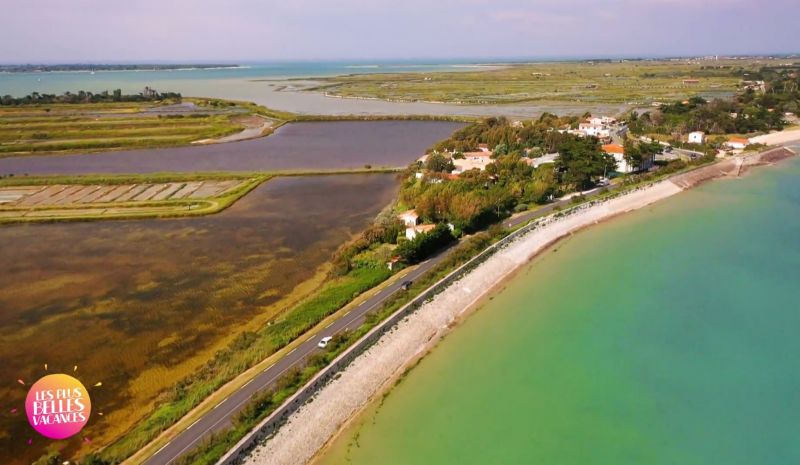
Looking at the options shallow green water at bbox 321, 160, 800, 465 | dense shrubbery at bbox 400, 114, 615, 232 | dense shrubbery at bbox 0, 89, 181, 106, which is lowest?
shallow green water at bbox 321, 160, 800, 465

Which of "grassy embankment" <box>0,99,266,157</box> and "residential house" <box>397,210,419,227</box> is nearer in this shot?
"residential house" <box>397,210,419,227</box>

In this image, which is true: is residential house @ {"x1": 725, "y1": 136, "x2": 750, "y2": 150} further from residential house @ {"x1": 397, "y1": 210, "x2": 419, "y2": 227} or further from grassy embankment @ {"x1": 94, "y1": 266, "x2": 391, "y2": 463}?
grassy embankment @ {"x1": 94, "y1": 266, "x2": 391, "y2": 463}

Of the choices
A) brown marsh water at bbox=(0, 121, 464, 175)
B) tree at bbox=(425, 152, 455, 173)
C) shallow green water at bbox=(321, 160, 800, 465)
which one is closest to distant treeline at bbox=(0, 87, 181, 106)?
brown marsh water at bbox=(0, 121, 464, 175)

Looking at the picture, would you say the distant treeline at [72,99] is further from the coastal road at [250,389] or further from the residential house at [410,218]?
the coastal road at [250,389]

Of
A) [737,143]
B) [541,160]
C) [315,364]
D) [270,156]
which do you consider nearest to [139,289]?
[315,364]

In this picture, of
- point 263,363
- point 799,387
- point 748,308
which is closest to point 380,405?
point 263,363

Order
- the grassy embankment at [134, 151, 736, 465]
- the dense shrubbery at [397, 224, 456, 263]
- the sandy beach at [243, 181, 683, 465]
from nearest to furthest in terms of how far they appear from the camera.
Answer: the grassy embankment at [134, 151, 736, 465], the sandy beach at [243, 181, 683, 465], the dense shrubbery at [397, 224, 456, 263]

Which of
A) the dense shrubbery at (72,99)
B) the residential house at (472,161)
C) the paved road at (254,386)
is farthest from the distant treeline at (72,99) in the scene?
the paved road at (254,386)
